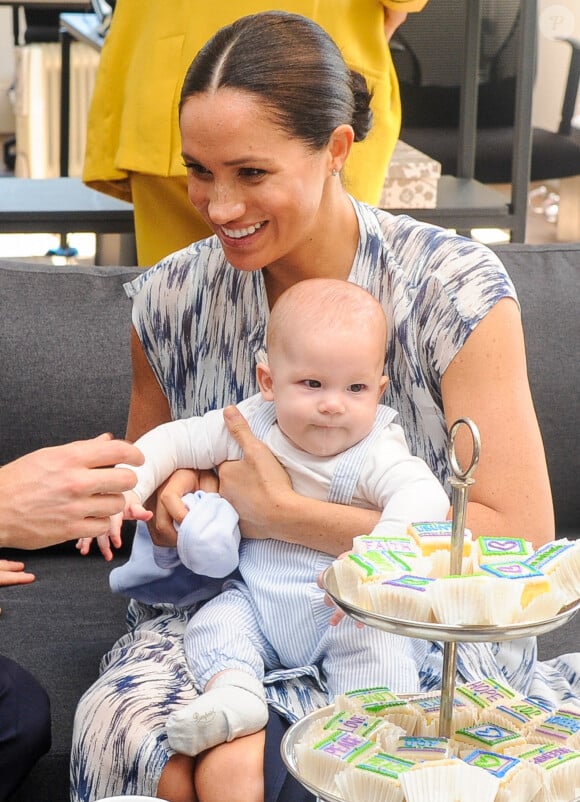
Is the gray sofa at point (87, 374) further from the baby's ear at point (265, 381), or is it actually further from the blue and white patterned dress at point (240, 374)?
the baby's ear at point (265, 381)

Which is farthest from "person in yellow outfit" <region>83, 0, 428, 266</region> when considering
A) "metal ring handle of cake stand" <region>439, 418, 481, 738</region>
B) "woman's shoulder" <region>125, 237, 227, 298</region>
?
"metal ring handle of cake stand" <region>439, 418, 481, 738</region>

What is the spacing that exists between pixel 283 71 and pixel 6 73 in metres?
A: 7.02

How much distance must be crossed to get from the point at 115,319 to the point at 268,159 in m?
0.78

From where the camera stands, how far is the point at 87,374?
230cm

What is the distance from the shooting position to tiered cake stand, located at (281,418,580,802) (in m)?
0.95

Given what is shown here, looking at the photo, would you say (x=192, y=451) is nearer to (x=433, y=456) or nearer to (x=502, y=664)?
(x=433, y=456)

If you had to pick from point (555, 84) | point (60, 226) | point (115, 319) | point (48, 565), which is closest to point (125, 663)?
point (48, 565)

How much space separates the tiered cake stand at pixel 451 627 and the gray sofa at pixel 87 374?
1.11 metres

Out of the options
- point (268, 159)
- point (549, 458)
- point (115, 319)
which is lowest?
point (549, 458)

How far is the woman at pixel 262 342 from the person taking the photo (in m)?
1.52

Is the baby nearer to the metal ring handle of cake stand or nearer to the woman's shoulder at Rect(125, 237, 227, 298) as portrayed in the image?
the woman's shoulder at Rect(125, 237, 227, 298)

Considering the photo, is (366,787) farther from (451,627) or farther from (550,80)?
(550,80)

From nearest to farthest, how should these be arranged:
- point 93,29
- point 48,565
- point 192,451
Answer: point 192,451, point 48,565, point 93,29

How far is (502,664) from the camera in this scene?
166 centimetres
